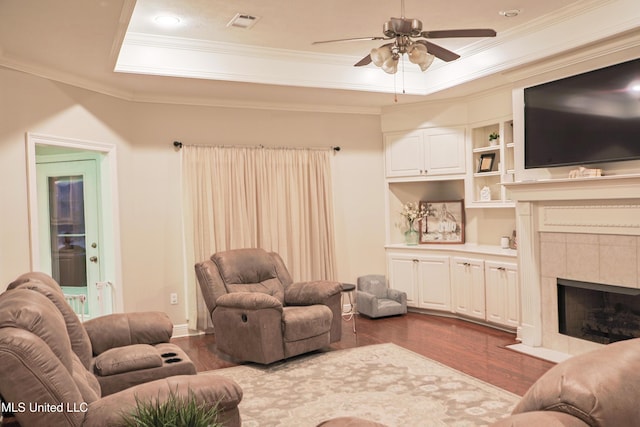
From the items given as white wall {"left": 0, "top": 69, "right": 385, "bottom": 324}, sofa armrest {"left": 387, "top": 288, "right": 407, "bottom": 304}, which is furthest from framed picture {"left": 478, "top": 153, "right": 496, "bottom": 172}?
sofa armrest {"left": 387, "top": 288, "right": 407, "bottom": 304}

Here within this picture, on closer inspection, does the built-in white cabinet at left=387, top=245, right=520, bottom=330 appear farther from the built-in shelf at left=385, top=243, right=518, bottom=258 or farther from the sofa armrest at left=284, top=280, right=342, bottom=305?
the sofa armrest at left=284, top=280, right=342, bottom=305

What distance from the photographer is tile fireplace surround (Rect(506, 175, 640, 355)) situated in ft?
13.5

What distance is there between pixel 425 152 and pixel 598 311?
2.86 meters

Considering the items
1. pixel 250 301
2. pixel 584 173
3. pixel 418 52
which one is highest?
pixel 418 52

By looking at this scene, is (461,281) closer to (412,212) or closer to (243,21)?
(412,212)

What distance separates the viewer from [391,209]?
704 cm

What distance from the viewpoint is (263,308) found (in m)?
4.50

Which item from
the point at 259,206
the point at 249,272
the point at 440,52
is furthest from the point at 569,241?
the point at 259,206

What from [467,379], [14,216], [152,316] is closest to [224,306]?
[152,316]

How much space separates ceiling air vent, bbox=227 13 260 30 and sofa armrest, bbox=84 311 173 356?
2505mm

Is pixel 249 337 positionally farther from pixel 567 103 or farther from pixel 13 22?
pixel 567 103

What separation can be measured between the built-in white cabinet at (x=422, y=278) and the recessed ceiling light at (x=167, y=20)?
3880mm

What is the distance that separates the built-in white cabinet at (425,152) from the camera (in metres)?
6.41

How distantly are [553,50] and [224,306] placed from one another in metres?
3.67
